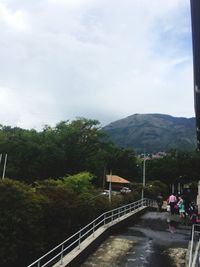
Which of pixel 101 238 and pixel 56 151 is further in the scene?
pixel 56 151

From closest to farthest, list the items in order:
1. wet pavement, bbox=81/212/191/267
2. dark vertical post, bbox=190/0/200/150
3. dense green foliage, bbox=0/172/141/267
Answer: dark vertical post, bbox=190/0/200/150
dense green foliage, bbox=0/172/141/267
wet pavement, bbox=81/212/191/267

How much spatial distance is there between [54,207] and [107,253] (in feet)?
10.4

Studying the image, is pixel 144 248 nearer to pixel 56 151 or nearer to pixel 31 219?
pixel 31 219

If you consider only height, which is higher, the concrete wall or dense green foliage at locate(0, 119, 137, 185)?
dense green foliage at locate(0, 119, 137, 185)

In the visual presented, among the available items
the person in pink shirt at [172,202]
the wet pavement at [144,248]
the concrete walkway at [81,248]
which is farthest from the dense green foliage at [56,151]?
the concrete walkway at [81,248]

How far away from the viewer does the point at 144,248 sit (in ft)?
60.9

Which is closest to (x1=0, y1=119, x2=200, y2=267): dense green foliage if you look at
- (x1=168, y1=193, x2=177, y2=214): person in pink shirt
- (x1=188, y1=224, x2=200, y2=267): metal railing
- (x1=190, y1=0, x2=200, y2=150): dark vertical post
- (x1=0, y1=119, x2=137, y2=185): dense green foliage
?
(x1=0, y1=119, x2=137, y2=185): dense green foliage

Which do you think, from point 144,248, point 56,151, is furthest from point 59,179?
point 144,248

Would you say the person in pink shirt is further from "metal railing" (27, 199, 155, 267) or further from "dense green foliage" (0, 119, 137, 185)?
"dense green foliage" (0, 119, 137, 185)

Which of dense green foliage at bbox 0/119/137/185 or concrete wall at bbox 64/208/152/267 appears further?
dense green foliage at bbox 0/119/137/185

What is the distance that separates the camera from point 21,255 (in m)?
16.3

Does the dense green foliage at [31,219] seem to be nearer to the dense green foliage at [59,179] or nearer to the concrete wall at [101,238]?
the dense green foliage at [59,179]

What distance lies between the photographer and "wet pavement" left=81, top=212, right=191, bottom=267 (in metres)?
15.9

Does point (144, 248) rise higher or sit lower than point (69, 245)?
lower
